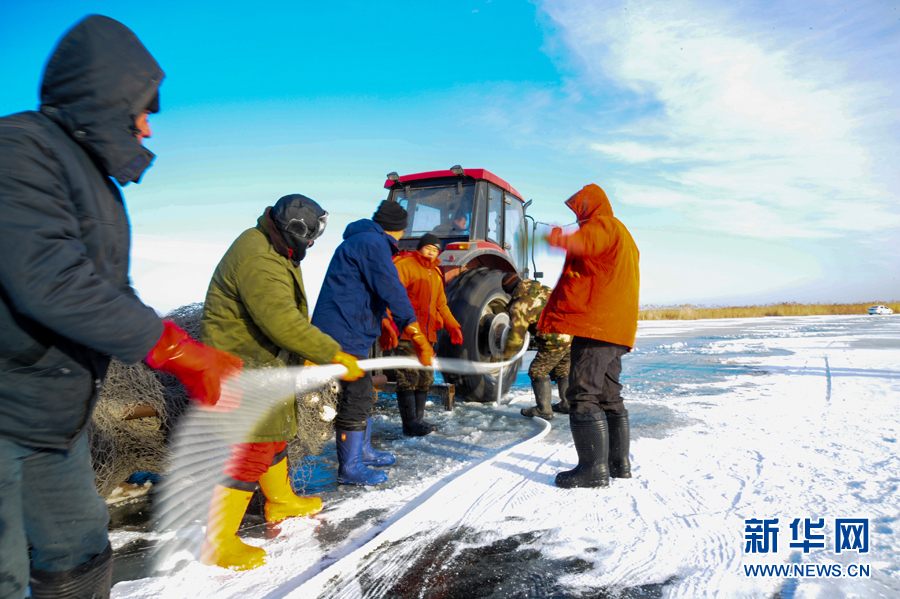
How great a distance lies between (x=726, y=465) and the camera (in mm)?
3168

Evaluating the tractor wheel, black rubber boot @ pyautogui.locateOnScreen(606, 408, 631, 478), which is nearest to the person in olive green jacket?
black rubber boot @ pyautogui.locateOnScreen(606, 408, 631, 478)

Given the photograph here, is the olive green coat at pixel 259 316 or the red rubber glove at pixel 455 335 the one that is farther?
the red rubber glove at pixel 455 335

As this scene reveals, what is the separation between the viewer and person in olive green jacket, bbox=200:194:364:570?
2154 millimetres

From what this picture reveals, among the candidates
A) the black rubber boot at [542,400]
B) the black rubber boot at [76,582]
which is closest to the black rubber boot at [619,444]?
the black rubber boot at [542,400]

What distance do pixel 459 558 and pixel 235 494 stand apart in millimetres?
1008

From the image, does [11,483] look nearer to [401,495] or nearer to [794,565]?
[401,495]

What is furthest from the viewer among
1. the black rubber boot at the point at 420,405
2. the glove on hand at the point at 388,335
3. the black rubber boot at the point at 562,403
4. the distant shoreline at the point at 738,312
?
the distant shoreline at the point at 738,312

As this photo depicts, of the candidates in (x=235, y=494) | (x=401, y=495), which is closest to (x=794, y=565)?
(x=401, y=495)

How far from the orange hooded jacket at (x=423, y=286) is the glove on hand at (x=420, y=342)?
2.60 ft

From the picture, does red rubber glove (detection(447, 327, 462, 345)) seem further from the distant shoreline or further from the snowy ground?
the distant shoreline

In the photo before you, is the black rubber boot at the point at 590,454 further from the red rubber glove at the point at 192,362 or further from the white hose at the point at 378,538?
the red rubber glove at the point at 192,362

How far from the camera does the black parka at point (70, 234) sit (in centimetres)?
105

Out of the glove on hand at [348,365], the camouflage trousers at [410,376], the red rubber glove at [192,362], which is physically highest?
the red rubber glove at [192,362]

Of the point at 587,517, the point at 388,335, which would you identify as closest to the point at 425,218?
the point at 388,335
